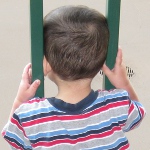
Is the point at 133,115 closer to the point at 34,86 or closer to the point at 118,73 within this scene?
the point at 118,73

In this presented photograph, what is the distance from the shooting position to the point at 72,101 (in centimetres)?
69

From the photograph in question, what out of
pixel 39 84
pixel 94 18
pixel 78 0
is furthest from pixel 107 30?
pixel 78 0

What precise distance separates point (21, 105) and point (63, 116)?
75 millimetres

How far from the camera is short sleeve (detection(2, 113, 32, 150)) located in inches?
26.5

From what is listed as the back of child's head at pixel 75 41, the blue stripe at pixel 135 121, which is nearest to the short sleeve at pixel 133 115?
the blue stripe at pixel 135 121

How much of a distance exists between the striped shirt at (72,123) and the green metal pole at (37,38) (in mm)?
50

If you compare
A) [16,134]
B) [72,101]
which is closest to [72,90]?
[72,101]

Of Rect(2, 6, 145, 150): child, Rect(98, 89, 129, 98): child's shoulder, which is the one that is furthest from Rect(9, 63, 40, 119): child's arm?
Rect(98, 89, 129, 98): child's shoulder

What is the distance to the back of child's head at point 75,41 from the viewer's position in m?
0.65

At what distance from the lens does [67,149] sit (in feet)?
2.23

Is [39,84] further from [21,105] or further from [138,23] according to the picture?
[138,23]

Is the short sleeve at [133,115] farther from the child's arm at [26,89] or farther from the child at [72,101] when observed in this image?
the child's arm at [26,89]

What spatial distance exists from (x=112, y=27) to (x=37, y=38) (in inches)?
5.3

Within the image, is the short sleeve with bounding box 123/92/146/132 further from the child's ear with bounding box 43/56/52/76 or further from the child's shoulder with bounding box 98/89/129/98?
the child's ear with bounding box 43/56/52/76
